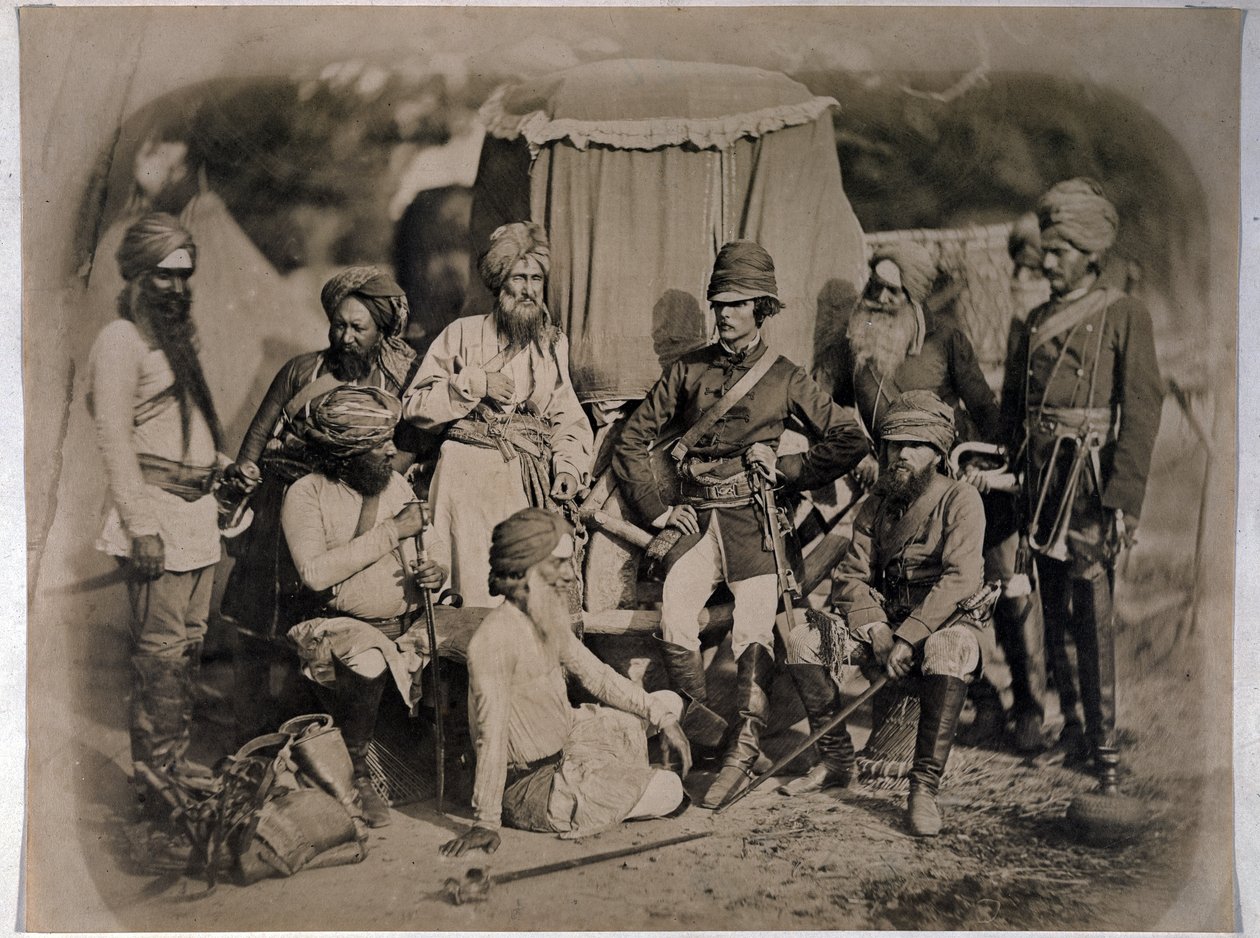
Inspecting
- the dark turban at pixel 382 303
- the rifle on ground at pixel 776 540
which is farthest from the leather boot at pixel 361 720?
the rifle on ground at pixel 776 540

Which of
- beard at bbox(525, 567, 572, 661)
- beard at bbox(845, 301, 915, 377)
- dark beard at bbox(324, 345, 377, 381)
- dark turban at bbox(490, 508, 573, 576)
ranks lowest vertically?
beard at bbox(525, 567, 572, 661)

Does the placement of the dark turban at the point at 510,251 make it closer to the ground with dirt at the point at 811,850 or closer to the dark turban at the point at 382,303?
the dark turban at the point at 382,303

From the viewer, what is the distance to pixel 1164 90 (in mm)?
4945

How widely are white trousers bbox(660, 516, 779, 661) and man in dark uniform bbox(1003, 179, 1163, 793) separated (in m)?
1.20

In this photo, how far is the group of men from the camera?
4672 millimetres

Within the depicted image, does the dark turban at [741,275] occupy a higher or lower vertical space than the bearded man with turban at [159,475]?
higher

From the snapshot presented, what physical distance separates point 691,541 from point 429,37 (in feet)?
7.96

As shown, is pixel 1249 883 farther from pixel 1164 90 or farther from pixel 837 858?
pixel 1164 90

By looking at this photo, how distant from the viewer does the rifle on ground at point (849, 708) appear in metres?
4.75

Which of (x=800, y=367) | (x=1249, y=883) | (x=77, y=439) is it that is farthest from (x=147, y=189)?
(x=1249, y=883)

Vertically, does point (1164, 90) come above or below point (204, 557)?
above

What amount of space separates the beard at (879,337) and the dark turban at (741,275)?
0.37 meters

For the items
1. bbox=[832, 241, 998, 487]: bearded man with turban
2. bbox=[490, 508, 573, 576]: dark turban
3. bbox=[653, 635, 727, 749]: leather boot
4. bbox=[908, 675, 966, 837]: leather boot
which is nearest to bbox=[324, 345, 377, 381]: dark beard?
bbox=[490, 508, 573, 576]: dark turban

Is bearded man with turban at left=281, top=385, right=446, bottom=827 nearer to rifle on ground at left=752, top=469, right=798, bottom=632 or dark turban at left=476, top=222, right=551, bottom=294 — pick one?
dark turban at left=476, top=222, right=551, bottom=294
